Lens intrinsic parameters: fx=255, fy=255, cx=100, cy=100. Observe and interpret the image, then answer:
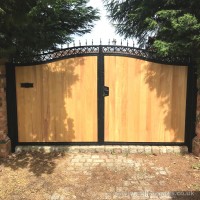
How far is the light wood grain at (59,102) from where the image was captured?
5383 mm

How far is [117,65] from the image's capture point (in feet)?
17.5

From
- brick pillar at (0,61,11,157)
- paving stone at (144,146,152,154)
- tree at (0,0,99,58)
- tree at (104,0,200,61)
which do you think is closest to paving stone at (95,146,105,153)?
paving stone at (144,146,152,154)

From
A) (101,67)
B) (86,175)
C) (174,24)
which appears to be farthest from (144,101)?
(86,175)

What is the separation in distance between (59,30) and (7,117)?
95.4 inches

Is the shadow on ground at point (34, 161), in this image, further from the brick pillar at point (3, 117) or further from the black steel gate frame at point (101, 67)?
the black steel gate frame at point (101, 67)

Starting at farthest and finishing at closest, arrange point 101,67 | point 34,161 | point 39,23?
point 101,67 → point 39,23 → point 34,161

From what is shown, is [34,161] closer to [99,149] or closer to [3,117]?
[3,117]

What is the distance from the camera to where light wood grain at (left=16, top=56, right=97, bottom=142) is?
538cm

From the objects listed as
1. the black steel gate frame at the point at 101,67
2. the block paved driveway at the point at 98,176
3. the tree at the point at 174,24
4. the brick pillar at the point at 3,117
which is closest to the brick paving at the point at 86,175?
the block paved driveway at the point at 98,176

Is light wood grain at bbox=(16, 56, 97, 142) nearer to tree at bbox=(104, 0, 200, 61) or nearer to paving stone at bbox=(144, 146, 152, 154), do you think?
paving stone at bbox=(144, 146, 152, 154)

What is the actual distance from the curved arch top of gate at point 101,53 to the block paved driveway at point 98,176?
6.44 feet

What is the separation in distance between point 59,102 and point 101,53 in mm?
1370

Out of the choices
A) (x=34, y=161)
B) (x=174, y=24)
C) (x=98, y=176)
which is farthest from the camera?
(x=34, y=161)

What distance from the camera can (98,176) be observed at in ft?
14.5
